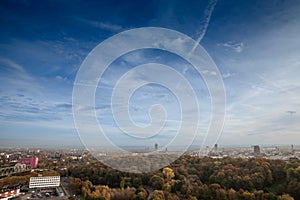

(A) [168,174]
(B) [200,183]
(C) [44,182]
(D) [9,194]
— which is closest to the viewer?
(D) [9,194]

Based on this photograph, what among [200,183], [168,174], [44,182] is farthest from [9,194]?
[200,183]

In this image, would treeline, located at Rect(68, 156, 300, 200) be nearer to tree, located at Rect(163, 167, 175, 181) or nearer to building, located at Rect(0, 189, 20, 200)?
tree, located at Rect(163, 167, 175, 181)

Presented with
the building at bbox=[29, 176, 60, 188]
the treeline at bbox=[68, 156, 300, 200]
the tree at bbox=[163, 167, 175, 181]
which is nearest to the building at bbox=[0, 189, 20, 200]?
the building at bbox=[29, 176, 60, 188]

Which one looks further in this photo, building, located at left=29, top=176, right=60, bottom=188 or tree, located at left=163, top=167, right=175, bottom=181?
building, located at left=29, top=176, right=60, bottom=188

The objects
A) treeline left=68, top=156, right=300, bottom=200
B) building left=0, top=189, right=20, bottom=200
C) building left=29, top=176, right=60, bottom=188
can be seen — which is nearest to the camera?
treeline left=68, top=156, right=300, bottom=200

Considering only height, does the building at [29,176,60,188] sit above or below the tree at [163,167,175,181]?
below

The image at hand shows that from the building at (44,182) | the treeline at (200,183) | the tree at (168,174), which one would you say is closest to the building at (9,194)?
the building at (44,182)

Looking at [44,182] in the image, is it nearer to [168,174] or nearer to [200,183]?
[168,174]
